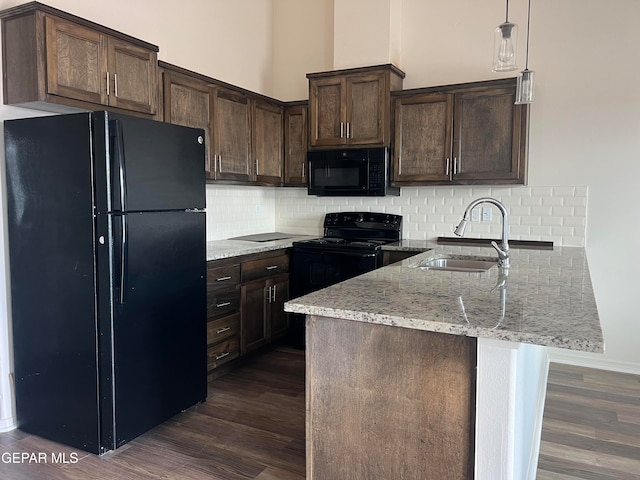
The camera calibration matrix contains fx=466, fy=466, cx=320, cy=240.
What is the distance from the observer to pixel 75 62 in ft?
7.88

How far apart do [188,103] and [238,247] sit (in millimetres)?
1080

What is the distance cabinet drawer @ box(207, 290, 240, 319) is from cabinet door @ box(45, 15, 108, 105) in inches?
53.8

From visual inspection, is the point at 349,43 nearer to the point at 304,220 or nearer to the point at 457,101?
the point at 457,101

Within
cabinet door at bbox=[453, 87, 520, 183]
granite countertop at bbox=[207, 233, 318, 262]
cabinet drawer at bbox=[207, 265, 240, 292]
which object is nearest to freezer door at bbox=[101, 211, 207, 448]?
cabinet drawer at bbox=[207, 265, 240, 292]

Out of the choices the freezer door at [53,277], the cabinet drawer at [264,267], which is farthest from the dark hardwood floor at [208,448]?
the cabinet drawer at [264,267]

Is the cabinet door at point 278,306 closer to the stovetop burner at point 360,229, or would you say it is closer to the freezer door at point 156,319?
the stovetop burner at point 360,229

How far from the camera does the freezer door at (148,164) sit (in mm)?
2209

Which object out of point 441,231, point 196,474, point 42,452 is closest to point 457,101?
point 441,231

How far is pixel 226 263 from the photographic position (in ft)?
10.6

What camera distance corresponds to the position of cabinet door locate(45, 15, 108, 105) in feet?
7.54

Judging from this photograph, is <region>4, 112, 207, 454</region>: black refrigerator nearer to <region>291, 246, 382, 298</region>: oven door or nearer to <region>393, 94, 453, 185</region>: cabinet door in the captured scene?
<region>291, 246, 382, 298</region>: oven door

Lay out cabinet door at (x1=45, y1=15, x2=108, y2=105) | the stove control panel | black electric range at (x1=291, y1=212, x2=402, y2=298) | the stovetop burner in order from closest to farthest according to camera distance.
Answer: cabinet door at (x1=45, y1=15, x2=108, y2=105), black electric range at (x1=291, y1=212, x2=402, y2=298), the stovetop burner, the stove control panel

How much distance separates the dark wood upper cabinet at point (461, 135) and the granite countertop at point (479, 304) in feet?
4.36

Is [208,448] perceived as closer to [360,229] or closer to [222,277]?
[222,277]
